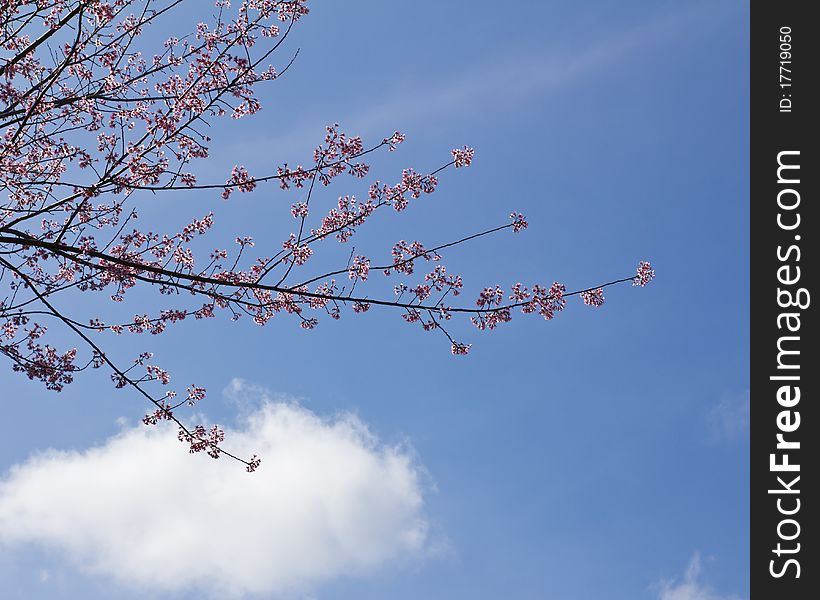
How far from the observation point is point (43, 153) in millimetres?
7914

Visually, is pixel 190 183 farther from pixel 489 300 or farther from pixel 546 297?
pixel 546 297

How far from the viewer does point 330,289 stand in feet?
24.8
